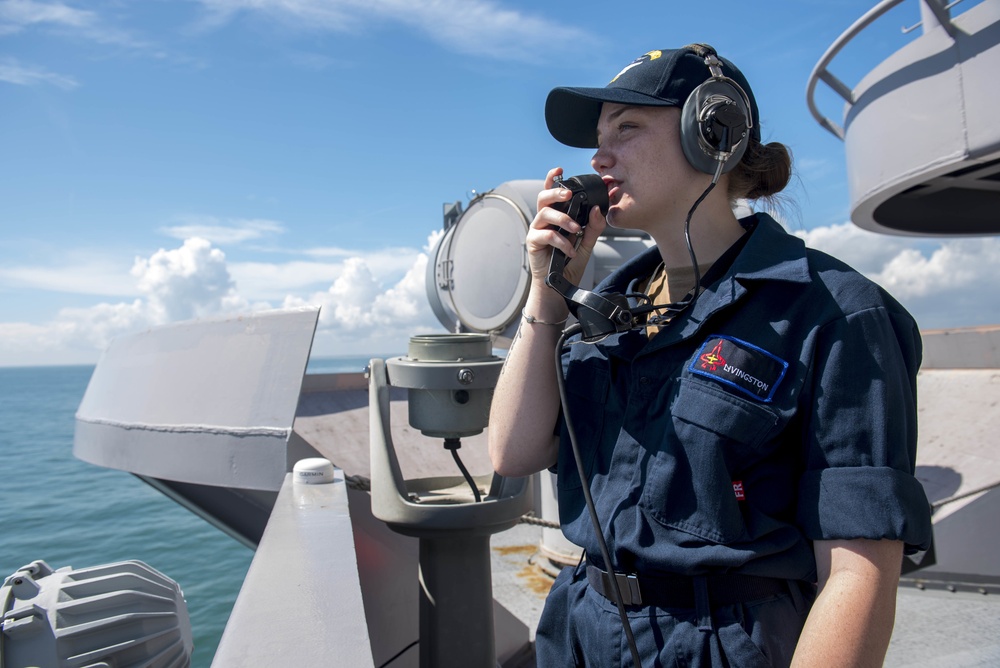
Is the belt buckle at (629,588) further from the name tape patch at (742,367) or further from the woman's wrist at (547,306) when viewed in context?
the woman's wrist at (547,306)

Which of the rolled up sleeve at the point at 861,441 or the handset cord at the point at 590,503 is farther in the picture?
the handset cord at the point at 590,503

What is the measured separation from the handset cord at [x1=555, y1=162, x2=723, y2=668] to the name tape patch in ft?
0.48

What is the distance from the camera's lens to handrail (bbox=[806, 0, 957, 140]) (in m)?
4.11

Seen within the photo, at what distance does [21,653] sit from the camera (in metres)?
1.92

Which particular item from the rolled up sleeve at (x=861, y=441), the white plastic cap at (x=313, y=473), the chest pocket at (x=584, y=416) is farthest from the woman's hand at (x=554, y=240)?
the white plastic cap at (x=313, y=473)

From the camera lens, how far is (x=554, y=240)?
4.95 feet

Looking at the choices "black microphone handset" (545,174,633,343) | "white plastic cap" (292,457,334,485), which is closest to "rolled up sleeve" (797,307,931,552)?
"black microphone handset" (545,174,633,343)

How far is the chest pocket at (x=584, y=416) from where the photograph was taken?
4.84 ft

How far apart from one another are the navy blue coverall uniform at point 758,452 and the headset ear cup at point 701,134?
0.54 feet

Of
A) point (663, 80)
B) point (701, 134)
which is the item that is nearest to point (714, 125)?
point (701, 134)

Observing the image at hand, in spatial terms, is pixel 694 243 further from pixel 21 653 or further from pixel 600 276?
pixel 600 276

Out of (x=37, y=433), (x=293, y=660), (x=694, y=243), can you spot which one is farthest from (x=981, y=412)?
(x=37, y=433)

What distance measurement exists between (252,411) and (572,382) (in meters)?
2.54

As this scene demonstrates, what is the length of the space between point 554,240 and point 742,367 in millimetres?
494
